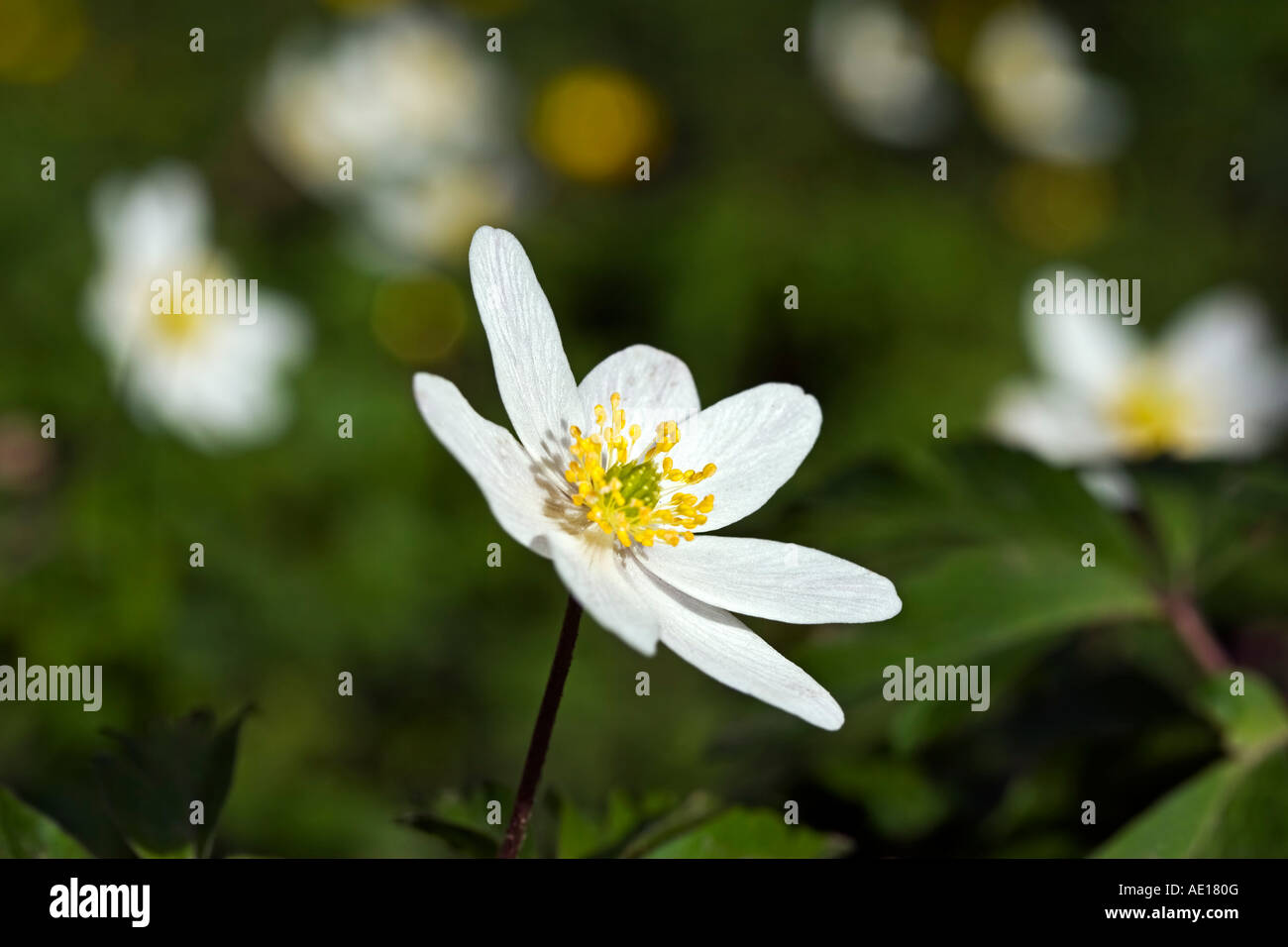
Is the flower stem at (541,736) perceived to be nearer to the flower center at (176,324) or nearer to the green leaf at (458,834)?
the green leaf at (458,834)

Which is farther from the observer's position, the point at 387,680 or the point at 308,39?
the point at 308,39

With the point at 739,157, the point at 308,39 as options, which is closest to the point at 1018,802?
the point at 739,157

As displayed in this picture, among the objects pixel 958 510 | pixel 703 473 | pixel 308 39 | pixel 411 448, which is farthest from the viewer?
pixel 308 39

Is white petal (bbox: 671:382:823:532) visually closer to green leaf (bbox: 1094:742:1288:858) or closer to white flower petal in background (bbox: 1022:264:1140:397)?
green leaf (bbox: 1094:742:1288:858)

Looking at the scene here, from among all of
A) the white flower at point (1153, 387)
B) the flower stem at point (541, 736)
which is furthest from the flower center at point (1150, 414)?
the flower stem at point (541, 736)

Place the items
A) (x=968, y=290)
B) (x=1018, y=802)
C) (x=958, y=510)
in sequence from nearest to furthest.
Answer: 1. (x=1018, y=802)
2. (x=958, y=510)
3. (x=968, y=290)

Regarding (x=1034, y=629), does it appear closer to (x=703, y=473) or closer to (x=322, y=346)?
(x=703, y=473)
